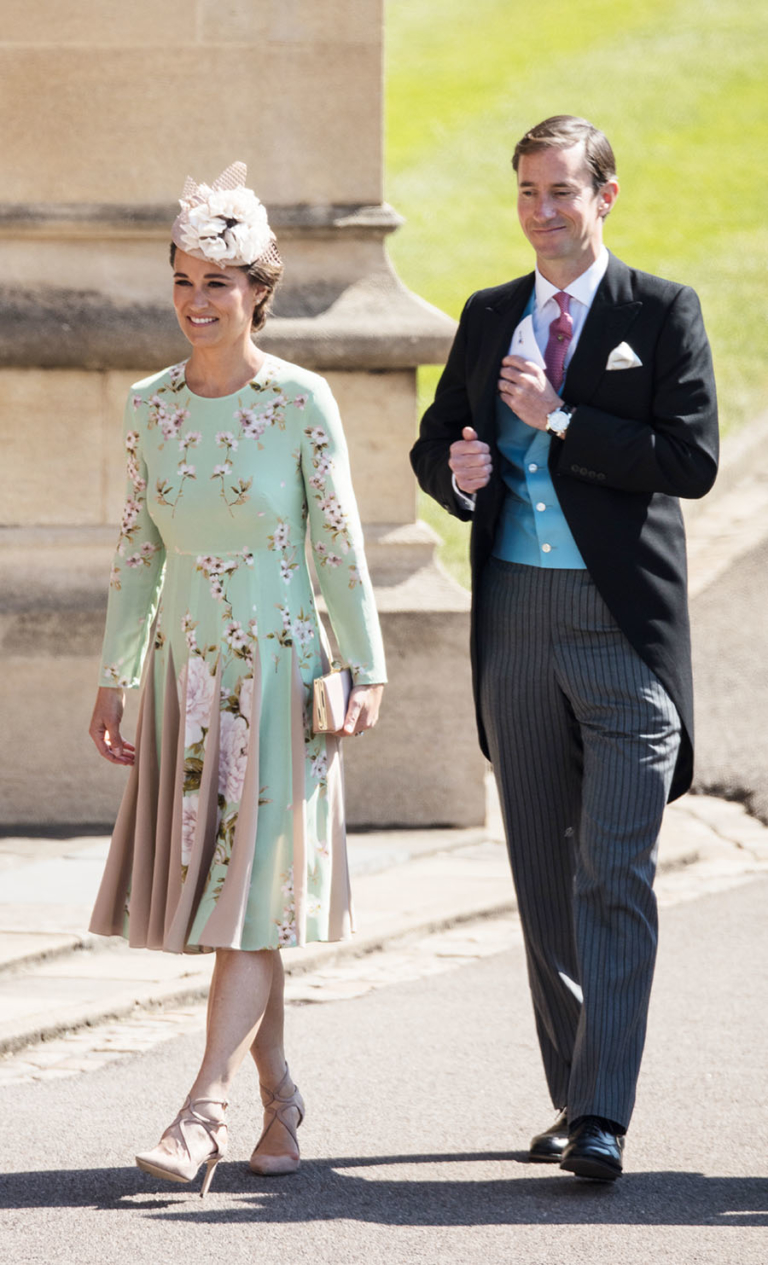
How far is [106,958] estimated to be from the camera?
6.54 metres

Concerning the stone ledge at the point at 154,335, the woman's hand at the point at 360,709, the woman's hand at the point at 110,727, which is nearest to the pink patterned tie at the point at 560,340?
the woman's hand at the point at 360,709

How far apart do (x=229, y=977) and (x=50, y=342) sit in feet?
15.5

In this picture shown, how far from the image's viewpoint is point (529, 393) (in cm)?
432

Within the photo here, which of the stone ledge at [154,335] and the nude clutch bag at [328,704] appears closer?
the nude clutch bag at [328,704]

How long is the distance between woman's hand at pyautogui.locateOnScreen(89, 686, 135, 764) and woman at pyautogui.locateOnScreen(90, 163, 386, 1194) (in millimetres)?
102

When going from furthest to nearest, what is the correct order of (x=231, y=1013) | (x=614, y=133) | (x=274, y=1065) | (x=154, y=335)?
(x=614, y=133), (x=154, y=335), (x=274, y=1065), (x=231, y=1013)

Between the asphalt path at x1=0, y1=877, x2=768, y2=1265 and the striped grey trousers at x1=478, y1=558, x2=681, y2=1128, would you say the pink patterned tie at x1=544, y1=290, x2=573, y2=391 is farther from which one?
the asphalt path at x1=0, y1=877, x2=768, y2=1265

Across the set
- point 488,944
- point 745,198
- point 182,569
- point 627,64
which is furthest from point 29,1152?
point 627,64

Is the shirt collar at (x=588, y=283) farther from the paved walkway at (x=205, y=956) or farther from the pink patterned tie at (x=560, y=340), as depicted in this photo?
the paved walkway at (x=205, y=956)

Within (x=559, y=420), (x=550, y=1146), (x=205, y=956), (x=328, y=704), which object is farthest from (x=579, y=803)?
(x=205, y=956)

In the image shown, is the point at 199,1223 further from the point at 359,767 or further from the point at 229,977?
the point at 359,767

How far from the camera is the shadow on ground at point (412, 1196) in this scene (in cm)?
414

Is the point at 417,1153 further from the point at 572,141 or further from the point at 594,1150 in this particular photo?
the point at 572,141

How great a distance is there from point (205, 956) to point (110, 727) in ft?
7.43
